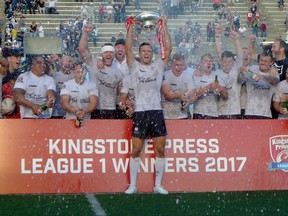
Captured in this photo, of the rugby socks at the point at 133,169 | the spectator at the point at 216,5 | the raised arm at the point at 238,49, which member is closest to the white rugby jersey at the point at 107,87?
the rugby socks at the point at 133,169

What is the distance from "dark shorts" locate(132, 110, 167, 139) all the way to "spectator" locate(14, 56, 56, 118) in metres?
1.21

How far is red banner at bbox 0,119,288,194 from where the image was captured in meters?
10.2

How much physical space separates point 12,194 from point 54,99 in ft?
4.64

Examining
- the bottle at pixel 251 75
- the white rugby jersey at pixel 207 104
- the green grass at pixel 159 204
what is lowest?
the green grass at pixel 159 204

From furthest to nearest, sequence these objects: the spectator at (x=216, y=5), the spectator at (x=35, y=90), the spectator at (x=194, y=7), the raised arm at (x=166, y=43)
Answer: the spectator at (x=216, y=5), the spectator at (x=194, y=7), the spectator at (x=35, y=90), the raised arm at (x=166, y=43)

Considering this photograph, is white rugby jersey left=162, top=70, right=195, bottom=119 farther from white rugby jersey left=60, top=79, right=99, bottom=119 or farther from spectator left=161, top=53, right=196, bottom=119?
white rugby jersey left=60, top=79, right=99, bottom=119

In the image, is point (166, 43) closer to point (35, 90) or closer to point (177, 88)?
point (177, 88)

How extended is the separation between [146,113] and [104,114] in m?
1.01

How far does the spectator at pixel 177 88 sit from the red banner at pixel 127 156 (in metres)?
0.39

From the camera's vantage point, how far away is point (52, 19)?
40.8 metres

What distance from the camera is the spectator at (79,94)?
34.8 feet

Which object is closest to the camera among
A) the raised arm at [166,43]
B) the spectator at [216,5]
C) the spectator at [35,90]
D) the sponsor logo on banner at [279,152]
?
the raised arm at [166,43]

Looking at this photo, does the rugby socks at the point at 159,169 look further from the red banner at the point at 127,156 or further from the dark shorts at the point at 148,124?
the dark shorts at the point at 148,124

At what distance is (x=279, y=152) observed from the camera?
35.2 feet
